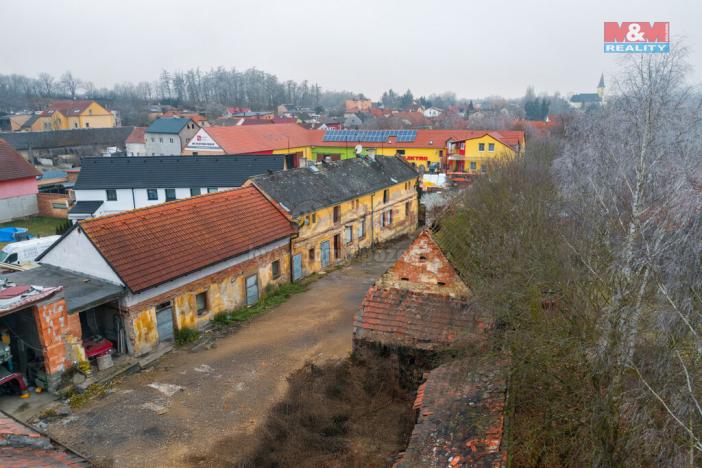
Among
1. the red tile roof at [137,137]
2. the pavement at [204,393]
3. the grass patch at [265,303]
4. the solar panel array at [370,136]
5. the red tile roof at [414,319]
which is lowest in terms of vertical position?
the pavement at [204,393]

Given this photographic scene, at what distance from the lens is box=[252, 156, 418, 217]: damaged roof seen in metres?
25.9

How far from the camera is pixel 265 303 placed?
72.1 feet

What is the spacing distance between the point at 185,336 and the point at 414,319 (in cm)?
903

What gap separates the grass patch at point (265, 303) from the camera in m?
19.9

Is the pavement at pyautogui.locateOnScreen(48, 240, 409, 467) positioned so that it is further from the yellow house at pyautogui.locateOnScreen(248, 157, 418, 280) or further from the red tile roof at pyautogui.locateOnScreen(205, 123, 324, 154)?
the red tile roof at pyautogui.locateOnScreen(205, 123, 324, 154)

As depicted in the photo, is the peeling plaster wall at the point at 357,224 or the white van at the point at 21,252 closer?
the peeling plaster wall at the point at 357,224

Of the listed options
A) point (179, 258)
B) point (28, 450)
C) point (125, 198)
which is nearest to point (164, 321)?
point (179, 258)

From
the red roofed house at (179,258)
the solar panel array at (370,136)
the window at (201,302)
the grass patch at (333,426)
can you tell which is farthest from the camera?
the solar panel array at (370,136)

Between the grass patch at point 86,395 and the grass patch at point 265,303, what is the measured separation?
5.26 metres

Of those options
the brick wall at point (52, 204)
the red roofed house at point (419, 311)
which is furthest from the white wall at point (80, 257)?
the brick wall at point (52, 204)

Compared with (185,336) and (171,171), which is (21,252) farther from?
(185,336)

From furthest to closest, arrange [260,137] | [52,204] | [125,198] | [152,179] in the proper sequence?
[260,137], [52,204], [125,198], [152,179]

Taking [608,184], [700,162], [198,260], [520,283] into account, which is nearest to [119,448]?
[198,260]

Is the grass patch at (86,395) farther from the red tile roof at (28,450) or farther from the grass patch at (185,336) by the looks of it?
the red tile roof at (28,450)
